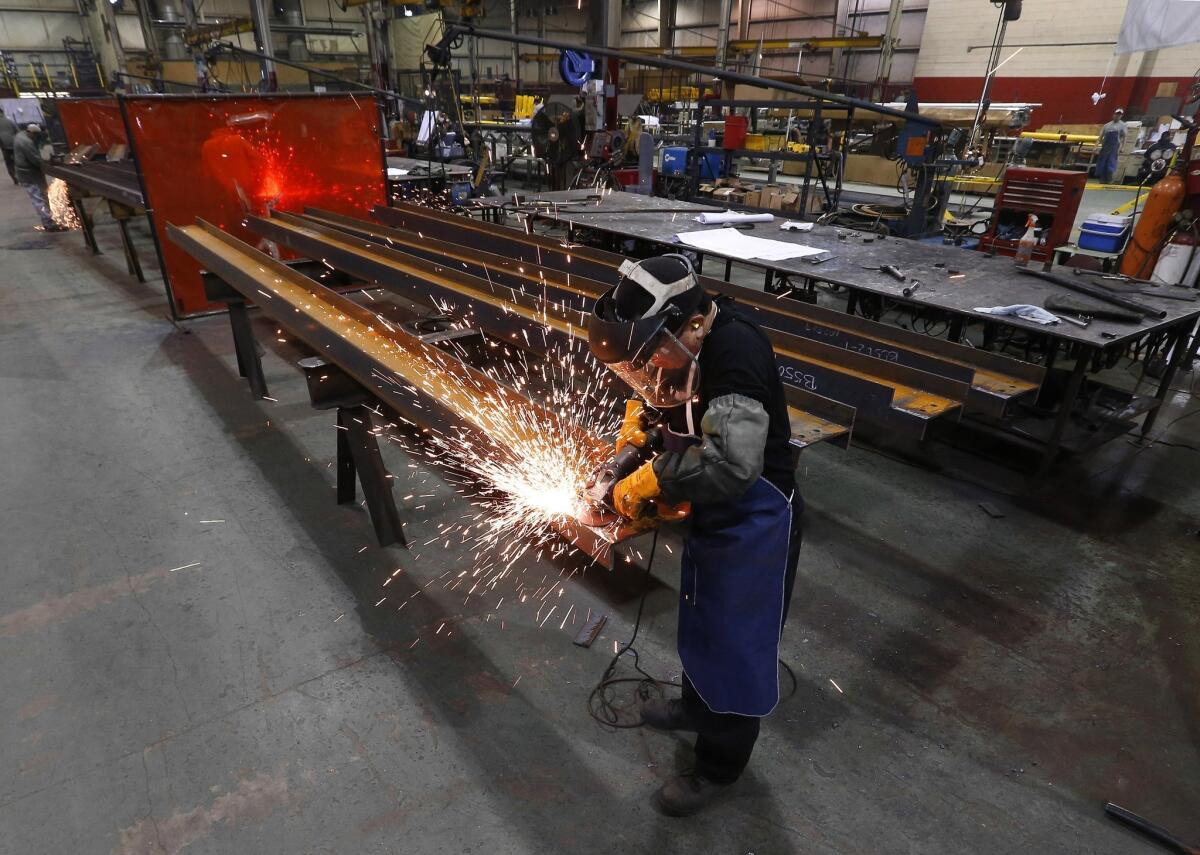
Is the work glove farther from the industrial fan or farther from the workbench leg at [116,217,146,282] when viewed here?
the industrial fan

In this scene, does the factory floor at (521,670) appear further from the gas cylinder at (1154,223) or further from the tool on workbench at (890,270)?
the gas cylinder at (1154,223)

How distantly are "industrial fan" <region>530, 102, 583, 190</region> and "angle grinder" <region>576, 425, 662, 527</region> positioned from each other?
29.6 ft

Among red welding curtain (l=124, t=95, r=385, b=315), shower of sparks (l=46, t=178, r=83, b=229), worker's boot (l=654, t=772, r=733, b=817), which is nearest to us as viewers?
worker's boot (l=654, t=772, r=733, b=817)

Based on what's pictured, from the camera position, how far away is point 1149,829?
191 cm

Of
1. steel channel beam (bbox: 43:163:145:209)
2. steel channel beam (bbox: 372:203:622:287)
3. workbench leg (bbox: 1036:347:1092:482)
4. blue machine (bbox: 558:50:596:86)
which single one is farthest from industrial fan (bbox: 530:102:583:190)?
workbench leg (bbox: 1036:347:1092:482)

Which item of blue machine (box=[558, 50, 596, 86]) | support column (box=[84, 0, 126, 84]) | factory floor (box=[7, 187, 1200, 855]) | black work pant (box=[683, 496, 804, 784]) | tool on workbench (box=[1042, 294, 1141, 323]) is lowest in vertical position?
factory floor (box=[7, 187, 1200, 855])

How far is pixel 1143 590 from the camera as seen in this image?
2.93 metres

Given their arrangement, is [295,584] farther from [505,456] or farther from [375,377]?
A: [505,456]

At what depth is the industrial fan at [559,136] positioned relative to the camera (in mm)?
9812

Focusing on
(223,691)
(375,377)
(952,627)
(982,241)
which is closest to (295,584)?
(223,691)

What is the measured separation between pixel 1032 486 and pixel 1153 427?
4.89 feet

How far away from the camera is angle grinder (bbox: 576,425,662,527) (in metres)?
1.82

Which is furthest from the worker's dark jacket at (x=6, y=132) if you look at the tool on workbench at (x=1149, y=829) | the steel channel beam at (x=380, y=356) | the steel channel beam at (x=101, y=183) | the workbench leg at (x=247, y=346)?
the tool on workbench at (x=1149, y=829)

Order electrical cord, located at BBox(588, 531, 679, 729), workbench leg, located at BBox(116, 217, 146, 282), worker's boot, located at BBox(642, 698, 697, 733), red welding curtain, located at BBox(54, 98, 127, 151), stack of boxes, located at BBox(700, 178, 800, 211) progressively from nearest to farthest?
worker's boot, located at BBox(642, 698, 697, 733), electrical cord, located at BBox(588, 531, 679, 729), workbench leg, located at BBox(116, 217, 146, 282), red welding curtain, located at BBox(54, 98, 127, 151), stack of boxes, located at BBox(700, 178, 800, 211)
